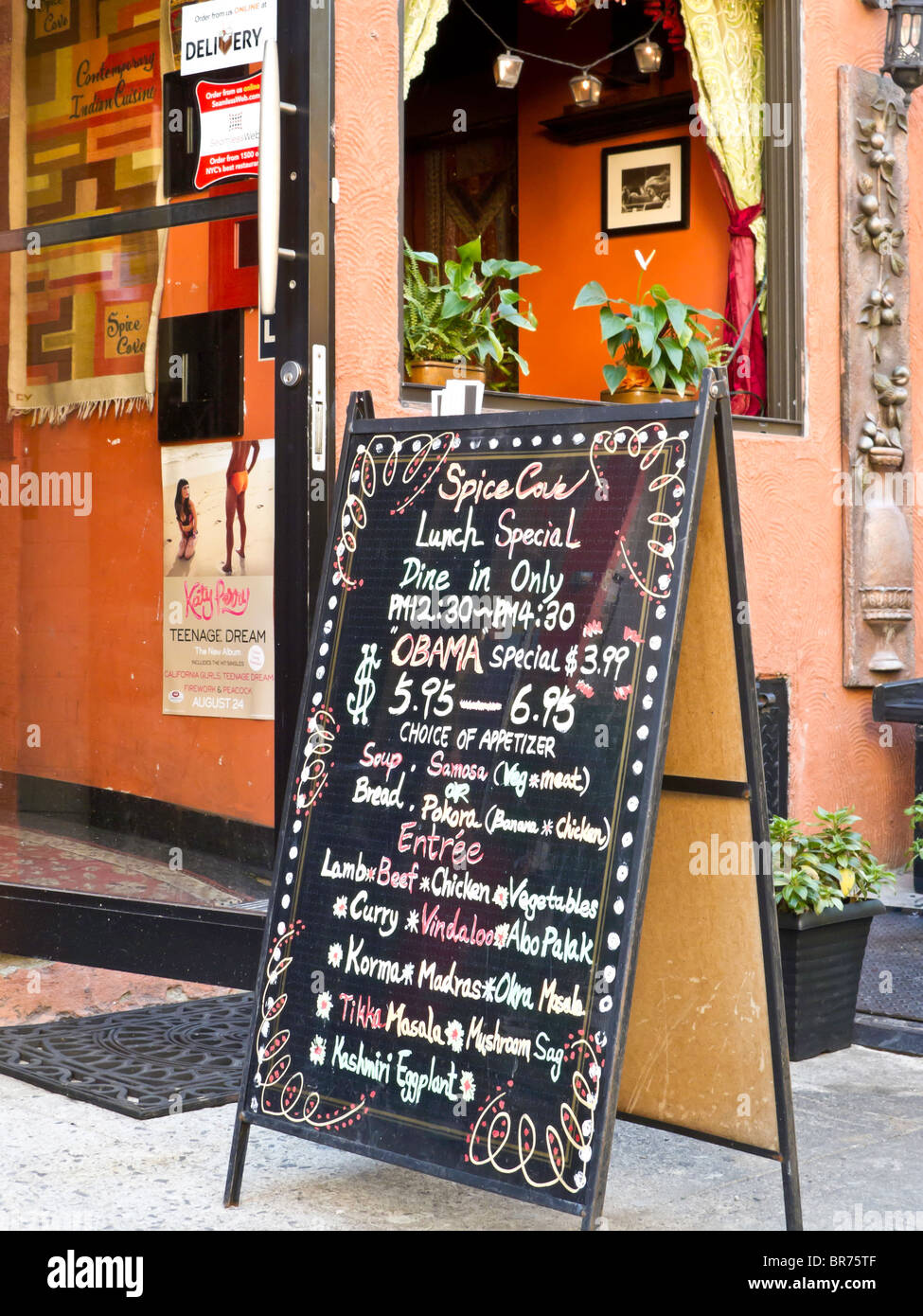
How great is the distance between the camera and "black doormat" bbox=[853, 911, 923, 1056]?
13.3 feet

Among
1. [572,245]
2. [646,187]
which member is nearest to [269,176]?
[646,187]

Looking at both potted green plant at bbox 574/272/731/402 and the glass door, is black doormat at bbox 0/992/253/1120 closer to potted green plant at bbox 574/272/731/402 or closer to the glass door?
the glass door

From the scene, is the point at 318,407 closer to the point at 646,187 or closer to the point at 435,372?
the point at 435,372

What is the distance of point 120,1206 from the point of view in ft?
9.30

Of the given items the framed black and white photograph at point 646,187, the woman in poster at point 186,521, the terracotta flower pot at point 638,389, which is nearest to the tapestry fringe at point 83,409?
the woman in poster at point 186,521

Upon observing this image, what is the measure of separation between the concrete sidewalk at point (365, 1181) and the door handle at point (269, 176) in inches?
80.0

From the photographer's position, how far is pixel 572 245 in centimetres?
765

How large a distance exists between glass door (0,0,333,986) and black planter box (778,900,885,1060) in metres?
1.39

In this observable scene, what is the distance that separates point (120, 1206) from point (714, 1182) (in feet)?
3.78

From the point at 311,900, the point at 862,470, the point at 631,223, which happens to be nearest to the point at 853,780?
the point at 862,470

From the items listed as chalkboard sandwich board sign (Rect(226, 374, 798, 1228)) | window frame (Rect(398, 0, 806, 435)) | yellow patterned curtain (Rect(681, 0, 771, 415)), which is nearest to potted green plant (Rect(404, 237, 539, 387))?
window frame (Rect(398, 0, 806, 435))

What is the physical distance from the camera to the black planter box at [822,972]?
149 inches

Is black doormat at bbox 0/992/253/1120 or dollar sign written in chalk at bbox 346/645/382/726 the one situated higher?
dollar sign written in chalk at bbox 346/645/382/726

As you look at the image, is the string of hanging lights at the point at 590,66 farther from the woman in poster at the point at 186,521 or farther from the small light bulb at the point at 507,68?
the woman in poster at the point at 186,521
